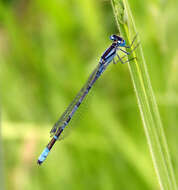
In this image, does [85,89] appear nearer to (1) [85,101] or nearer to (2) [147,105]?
(1) [85,101]

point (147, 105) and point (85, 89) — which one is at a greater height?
point (85, 89)

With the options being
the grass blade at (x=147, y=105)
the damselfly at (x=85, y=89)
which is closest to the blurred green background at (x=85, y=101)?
the damselfly at (x=85, y=89)

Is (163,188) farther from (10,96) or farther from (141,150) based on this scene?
(10,96)

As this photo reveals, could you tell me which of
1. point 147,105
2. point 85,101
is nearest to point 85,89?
point 85,101

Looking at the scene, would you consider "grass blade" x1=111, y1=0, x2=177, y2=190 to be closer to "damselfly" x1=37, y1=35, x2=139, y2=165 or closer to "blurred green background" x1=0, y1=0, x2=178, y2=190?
"damselfly" x1=37, y1=35, x2=139, y2=165

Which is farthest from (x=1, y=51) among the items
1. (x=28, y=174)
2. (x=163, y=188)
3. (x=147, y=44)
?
(x=163, y=188)

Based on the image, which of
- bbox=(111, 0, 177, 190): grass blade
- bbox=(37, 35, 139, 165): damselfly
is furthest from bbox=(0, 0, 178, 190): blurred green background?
bbox=(111, 0, 177, 190): grass blade
